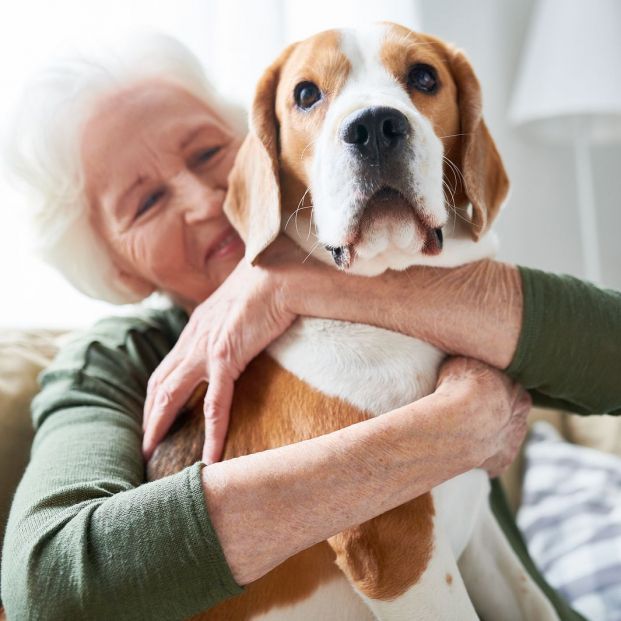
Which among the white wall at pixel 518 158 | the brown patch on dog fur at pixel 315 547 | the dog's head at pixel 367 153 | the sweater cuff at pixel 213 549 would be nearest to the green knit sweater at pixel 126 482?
the sweater cuff at pixel 213 549

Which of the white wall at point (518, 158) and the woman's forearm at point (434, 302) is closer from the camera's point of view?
the woman's forearm at point (434, 302)

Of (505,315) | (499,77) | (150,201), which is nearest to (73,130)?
(150,201)

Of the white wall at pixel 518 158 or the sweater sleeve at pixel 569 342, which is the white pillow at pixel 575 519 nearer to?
the sweater sleeve at pixel 569 342

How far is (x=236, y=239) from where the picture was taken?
1536 mm

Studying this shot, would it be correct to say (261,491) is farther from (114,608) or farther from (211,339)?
(211,339)

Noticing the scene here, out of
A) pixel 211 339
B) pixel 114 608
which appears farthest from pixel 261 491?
pixel 211 339

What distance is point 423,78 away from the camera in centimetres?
124

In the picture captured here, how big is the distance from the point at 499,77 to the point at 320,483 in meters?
2.68

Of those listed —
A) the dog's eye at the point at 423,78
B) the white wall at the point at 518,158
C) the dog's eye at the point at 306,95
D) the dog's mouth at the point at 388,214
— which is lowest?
the white wall at the point at 518,158

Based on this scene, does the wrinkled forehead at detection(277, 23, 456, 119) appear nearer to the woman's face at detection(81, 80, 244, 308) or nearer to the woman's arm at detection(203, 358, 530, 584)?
the woman's face at detection(81, 80, 244, 308)

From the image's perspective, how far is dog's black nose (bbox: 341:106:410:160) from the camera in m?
1.05

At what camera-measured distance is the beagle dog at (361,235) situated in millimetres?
1070

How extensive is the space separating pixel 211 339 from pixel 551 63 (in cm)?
209

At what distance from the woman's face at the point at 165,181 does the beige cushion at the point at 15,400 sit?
0.34 metres
